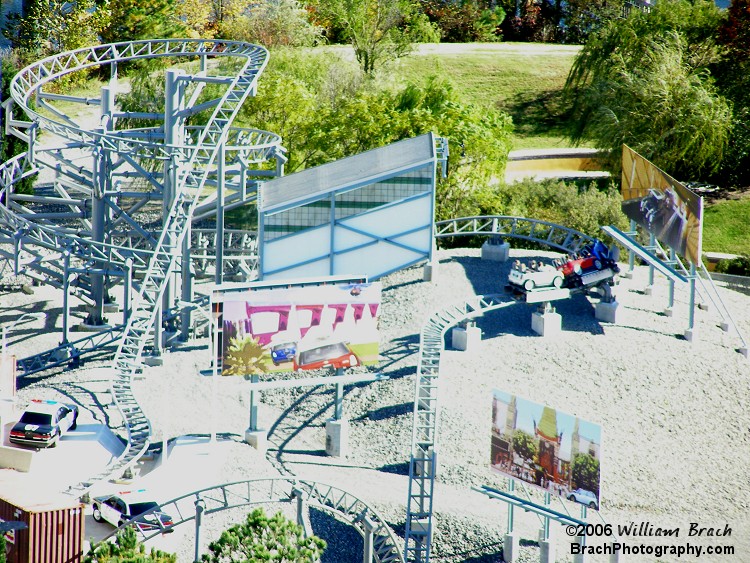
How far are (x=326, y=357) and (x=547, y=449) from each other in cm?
832

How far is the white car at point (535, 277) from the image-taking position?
124ft

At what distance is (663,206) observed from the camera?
132 ft

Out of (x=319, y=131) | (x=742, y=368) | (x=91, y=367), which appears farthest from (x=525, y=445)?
(x=319, y=131)

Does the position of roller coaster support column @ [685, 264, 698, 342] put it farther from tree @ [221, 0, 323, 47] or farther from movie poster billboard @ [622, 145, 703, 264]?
tree @ [221, 0, 323, 47]

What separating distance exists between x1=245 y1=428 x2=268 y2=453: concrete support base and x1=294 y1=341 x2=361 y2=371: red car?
2163mm

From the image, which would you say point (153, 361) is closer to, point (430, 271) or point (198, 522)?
point (430, 271)

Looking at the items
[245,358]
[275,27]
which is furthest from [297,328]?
[275,27]

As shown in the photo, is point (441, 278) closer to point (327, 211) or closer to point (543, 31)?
point (327, 211)

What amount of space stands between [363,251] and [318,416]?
7720 mm

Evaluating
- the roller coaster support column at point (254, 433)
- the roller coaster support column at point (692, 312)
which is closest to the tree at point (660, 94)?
the roller coaster support column at point (692, 312)

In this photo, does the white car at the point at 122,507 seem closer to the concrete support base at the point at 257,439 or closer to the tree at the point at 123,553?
the tree at the point at 123,553

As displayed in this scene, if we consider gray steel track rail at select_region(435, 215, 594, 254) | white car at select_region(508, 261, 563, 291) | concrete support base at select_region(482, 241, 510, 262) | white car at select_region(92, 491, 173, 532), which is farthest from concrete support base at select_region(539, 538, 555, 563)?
concrete support base at select_region(482, 241, 510, 262)

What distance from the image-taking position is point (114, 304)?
148 ft

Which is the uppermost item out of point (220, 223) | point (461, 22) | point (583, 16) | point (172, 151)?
point (583, 16)
